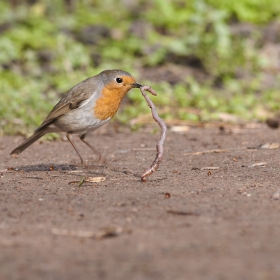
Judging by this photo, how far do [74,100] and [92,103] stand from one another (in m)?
0.21

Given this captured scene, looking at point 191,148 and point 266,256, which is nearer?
point 266,256

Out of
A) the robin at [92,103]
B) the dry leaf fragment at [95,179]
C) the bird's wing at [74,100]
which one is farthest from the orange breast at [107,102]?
the dry leaf fragment at [95,179]

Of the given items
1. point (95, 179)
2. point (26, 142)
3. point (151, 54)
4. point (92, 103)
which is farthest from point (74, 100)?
point (151, 54)

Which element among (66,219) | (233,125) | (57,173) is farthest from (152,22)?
(66,219)

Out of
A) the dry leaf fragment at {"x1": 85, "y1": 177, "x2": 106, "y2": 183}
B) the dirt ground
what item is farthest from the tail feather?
the dry leaf fragment at {"x1": 85, "y1": 177, "x2": 106, "y2": 183}

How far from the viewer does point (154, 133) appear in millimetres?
8484

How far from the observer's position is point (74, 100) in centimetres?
650

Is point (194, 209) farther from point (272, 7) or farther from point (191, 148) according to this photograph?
point (272, 7)

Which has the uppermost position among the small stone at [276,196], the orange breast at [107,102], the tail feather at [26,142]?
the orange breast at [107,102]

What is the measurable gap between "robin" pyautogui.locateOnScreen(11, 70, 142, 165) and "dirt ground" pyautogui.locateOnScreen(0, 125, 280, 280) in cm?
41

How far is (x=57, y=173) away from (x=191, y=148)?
5.80 feet

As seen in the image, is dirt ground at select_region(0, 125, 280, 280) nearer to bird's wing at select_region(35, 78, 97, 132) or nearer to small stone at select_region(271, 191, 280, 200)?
small stone at select_region(271, 191, 280, 200)

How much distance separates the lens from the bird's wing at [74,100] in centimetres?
647

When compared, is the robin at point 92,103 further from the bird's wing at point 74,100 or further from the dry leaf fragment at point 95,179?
the dry leaf fragment at point 95,179
